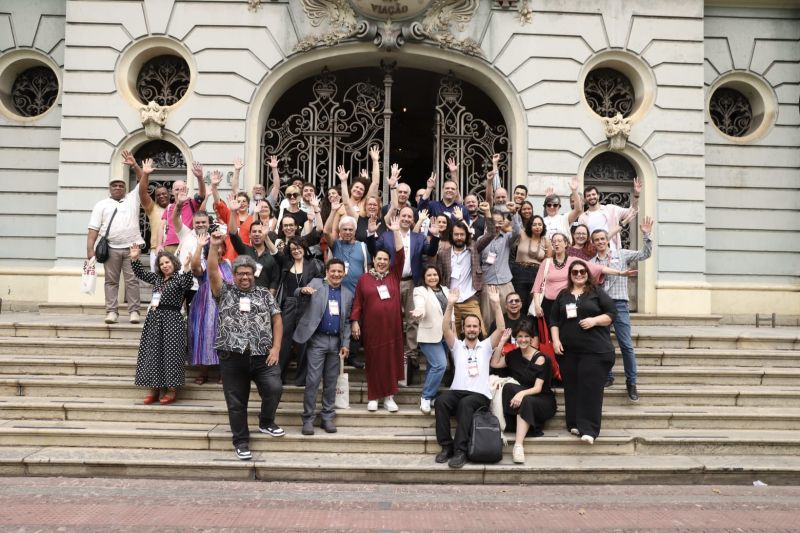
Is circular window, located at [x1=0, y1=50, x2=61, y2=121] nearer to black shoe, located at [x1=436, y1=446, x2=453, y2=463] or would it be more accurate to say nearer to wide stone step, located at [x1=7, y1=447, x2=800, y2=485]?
wide stone step, located at [x1=7, y1=447, x2=800, y2=485]

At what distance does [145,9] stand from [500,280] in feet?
31.1

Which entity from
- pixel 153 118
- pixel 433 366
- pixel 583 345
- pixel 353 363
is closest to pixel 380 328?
pixel 433 366

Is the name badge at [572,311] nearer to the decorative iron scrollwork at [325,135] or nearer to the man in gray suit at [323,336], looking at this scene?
the man in gray suit at [323,336]

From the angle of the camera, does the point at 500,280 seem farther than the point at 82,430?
Yes

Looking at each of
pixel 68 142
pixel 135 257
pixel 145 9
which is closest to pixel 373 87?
pixel 145 9

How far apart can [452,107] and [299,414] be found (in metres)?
8.14

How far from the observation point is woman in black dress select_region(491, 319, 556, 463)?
6699mm

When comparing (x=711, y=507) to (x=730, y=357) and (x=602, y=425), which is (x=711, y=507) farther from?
(x=730, y=357)

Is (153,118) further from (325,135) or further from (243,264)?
(243,264)

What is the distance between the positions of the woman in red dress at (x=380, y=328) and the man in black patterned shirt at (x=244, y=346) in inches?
43.5

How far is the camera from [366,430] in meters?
7.06

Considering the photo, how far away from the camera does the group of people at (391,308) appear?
21.8 feet

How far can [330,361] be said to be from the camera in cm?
702

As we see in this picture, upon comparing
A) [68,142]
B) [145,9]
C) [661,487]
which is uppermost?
[145,9]
